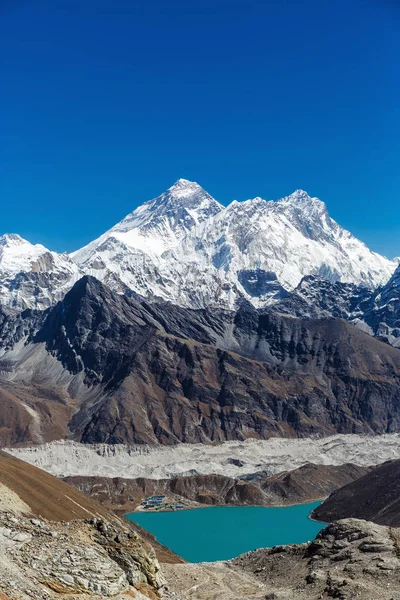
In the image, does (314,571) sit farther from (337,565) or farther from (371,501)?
(371,501)

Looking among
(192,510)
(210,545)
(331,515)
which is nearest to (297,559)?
(210,545)

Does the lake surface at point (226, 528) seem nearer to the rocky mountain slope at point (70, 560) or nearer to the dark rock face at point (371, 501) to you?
the dark rock face at point (371, 501)

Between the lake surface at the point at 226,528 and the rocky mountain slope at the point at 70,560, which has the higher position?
the lake surface at the point at 226,528

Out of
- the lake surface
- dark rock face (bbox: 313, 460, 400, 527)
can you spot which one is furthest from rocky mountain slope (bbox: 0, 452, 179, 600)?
the lake surface

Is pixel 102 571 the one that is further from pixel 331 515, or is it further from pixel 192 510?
pixel 192 510

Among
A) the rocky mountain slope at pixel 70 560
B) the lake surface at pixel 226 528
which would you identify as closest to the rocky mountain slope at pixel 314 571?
the rocky mountain slope at pixel 70 560

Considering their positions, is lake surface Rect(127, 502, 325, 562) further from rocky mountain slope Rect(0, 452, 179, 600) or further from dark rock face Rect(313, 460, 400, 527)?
rocky mountain slope Rect(0, 452, 179, 600)
